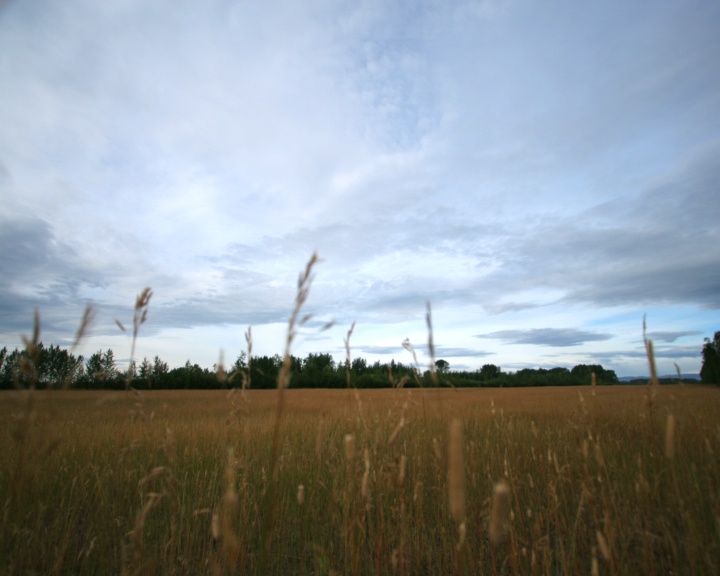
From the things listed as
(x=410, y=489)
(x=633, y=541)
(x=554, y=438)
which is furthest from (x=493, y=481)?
(x=554, y=438)

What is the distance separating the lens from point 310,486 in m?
4.53

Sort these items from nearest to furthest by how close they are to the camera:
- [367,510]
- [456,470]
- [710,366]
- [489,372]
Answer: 1. [456,470]
2. [367,510]
3. [710,366]
4. [489,372]

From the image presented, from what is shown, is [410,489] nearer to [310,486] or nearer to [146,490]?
[310,486]

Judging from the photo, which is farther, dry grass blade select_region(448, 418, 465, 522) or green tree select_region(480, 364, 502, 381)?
green tree select_region(480, 364, 502, 381)

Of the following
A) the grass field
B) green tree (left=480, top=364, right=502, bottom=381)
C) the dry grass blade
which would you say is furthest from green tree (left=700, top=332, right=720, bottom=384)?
the dry grass blade

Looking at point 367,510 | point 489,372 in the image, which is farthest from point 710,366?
point 367,510

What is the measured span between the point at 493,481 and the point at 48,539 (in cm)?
422

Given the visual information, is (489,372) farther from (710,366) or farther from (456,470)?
(456,470)

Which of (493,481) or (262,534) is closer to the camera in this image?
(262,534)

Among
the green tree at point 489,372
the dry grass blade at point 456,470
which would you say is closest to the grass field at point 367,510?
the dry grass blade at point 456,470

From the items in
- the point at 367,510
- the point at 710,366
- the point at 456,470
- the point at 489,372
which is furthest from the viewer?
the point at 489,372

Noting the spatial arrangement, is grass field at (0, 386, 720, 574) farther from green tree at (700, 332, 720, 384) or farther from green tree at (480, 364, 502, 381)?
green tree at (480, 364, 502, 381)

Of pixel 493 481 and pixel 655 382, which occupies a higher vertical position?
pixel 655 382

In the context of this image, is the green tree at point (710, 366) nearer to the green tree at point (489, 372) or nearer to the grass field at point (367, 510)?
the green tree at point (489, 372)
